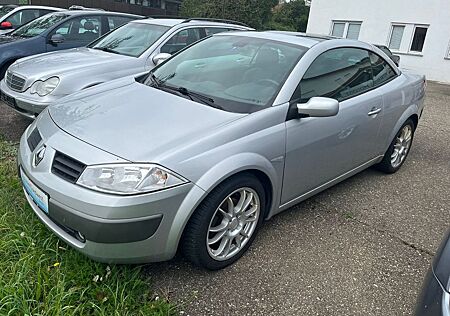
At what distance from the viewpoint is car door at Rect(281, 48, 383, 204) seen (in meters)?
2.68

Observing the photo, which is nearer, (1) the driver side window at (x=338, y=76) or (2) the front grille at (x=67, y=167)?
(2) the front grille at (x=67, y=167)

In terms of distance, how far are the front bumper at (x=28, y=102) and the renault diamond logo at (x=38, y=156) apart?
1927 millimetres

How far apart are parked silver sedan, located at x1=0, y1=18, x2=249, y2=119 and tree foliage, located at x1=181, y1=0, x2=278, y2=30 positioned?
23650mm

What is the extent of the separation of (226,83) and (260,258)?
1362mm

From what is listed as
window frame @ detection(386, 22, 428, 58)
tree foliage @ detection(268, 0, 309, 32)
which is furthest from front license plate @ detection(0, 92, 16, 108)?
tree foliage @ detection(268, 0, 309, 32)

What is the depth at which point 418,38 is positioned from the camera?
47.2ft

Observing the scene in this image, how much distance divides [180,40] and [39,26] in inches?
114

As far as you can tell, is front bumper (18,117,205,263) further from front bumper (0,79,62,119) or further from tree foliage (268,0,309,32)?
tree foliage (268,0,309,32)

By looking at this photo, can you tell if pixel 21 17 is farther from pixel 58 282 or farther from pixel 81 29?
pixel 58 282

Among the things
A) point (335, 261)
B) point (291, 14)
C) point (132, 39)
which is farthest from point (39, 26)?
point (291, 14)

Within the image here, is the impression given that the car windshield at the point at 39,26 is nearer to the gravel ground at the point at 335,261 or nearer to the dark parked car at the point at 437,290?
the gravel ground at the point at 335,261

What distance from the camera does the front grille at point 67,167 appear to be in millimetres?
2022

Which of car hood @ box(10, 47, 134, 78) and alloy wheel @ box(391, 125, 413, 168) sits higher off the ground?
car hood @ box(10, 47, 134, 78)

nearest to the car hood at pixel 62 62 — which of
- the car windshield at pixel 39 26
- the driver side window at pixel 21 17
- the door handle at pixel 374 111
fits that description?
the car windshield at pixel 39 26
